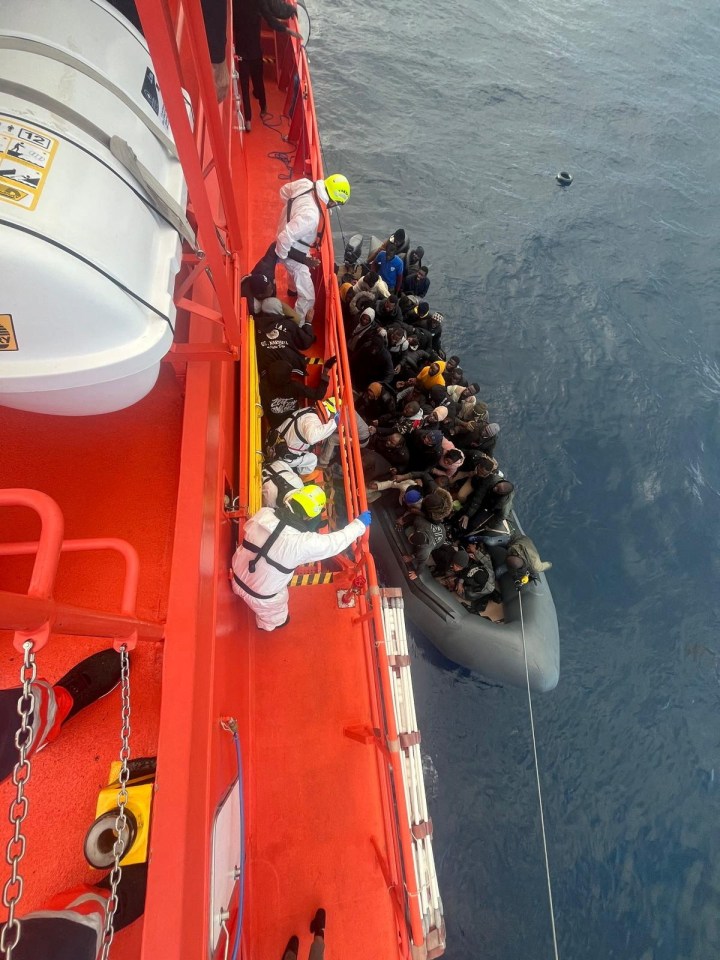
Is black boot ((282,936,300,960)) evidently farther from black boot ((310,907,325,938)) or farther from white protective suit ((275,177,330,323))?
white protective suit ((275,177,330,323))

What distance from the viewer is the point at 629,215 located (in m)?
13.6

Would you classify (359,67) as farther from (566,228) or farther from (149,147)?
(149,147)

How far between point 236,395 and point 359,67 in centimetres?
1511

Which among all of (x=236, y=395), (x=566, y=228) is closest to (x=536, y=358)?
(x=566, y=228)

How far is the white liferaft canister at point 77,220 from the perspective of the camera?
5.80ft

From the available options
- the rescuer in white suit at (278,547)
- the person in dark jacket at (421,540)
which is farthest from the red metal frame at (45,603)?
the person in dark jacket at (421,540)

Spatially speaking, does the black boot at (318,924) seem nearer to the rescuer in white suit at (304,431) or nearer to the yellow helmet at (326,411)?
the rescuer in white suit at (304,431)

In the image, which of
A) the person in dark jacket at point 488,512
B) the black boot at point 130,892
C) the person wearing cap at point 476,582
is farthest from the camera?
the person in dark jacket at point 488,512

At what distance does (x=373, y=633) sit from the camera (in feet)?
11.7

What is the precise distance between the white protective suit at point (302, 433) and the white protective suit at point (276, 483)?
0.77 ft

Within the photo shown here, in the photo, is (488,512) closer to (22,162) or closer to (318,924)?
(318,924)

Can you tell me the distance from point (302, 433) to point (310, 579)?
125 cm

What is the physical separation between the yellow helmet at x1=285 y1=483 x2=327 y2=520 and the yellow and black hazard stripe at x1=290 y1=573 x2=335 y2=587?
727mm

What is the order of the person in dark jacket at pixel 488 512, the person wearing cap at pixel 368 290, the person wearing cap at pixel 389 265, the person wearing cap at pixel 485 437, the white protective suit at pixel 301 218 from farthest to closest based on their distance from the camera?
the person wearing cap at pixel 389 265 < the person wearing cap at pixel 368 290 < the person wearing cap at pixel 485 437 < the person in dark jacket at pixel 488 512 < the white protective suit at pixel 301 218
